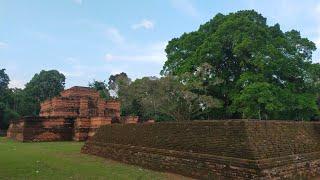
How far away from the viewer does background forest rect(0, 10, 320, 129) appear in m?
26.5

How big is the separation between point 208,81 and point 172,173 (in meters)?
18.9

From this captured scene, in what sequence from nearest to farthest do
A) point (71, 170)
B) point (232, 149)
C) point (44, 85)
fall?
1. point (232, 149)
2. point (71, 170)
3. point (44, 85)

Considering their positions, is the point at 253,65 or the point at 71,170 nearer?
the point at 71,170

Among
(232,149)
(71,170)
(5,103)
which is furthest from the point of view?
(5,103)

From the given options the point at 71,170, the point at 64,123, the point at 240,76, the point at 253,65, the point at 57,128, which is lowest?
the point at 71,170

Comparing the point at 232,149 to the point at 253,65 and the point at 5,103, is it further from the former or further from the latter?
the point at 5,103

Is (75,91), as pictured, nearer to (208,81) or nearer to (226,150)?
(208,81)

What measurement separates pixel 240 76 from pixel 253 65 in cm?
149

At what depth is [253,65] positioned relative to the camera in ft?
92.5

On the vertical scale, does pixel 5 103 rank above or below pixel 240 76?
below

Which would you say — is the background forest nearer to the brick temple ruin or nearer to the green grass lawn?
the brick temple ruin

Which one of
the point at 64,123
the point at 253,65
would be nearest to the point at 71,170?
the point at 64,123

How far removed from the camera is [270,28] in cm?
3077

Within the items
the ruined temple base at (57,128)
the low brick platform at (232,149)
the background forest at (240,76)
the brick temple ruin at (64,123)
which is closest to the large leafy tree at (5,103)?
the brick temple ruin at (64,123)
